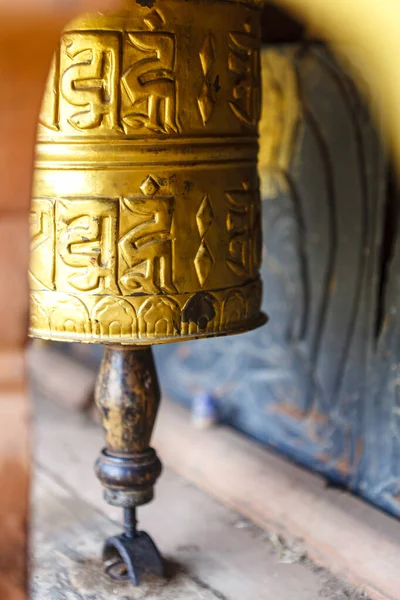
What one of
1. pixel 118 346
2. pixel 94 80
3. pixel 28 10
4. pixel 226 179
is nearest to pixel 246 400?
pixel 118 346

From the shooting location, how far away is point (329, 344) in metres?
2.06

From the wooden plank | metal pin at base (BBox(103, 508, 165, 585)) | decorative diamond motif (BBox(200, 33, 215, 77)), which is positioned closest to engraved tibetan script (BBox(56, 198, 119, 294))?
Answer: decorative diamond motif (BBox(200, 33, 215, 77))

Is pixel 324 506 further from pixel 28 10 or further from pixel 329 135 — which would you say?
pixel 28 10

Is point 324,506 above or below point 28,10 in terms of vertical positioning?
below

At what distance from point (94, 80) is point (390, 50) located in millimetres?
760

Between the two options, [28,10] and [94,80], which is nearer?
[28,10]

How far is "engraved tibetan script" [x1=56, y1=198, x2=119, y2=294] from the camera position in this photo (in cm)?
132

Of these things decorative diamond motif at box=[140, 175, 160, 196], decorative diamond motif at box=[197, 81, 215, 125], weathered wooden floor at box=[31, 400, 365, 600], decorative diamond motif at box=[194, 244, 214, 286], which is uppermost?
decorative diamond motif at box=[197, 81, 215, 125]

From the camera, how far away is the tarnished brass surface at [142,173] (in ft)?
4.25

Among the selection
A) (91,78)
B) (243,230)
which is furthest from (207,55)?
(243,230)

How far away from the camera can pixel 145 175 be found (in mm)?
1313

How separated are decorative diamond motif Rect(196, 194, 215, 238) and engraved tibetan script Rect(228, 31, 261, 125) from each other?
0.50 ft

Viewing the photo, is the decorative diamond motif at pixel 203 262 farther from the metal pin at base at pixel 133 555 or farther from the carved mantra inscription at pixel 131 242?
the metal pin at base at pixel 133 555

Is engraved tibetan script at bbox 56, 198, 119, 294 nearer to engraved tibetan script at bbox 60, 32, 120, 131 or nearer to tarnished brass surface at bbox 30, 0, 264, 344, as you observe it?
tarnished brass surface at bbox 30, 0, 264, 344
